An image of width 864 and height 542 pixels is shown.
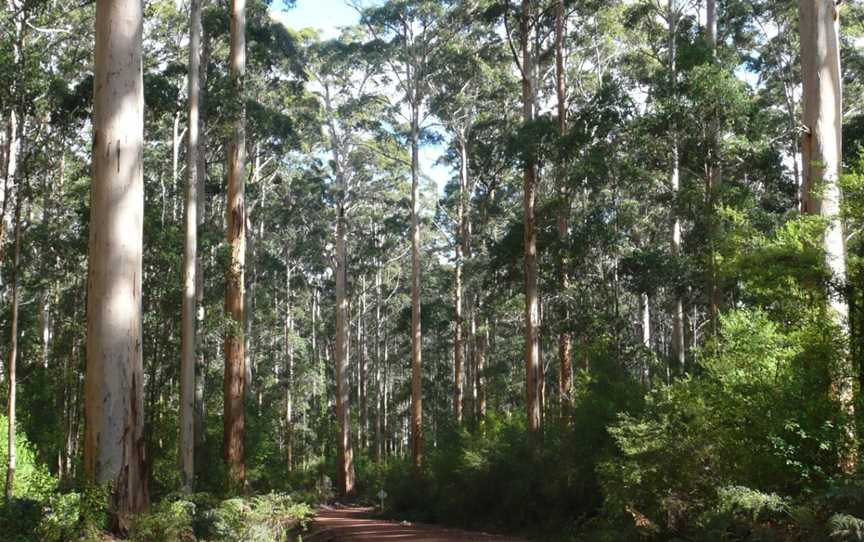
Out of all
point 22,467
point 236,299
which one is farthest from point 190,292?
point 22,467

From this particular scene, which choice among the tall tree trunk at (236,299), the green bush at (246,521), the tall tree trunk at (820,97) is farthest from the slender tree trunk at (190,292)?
the tall tree trunk at (820,97)

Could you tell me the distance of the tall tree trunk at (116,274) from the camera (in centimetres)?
680

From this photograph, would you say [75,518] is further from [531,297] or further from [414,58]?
[414,58]

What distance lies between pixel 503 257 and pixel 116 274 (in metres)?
15.1

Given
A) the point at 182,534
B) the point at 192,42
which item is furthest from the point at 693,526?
the point at 192,42

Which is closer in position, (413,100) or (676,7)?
(676,7)

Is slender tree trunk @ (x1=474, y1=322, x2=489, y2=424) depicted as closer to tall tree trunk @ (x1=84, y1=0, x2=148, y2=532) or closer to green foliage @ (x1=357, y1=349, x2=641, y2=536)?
green foliage @ (x1=357, y1=349, x2=641, y2=536)

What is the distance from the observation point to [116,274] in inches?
273

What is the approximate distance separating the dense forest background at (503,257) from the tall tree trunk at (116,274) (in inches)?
8.4

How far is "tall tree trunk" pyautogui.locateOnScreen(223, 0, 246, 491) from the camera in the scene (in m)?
16.0

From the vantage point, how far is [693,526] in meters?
9.32

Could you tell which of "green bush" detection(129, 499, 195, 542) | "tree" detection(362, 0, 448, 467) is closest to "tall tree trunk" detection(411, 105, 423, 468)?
"tree" detection(362, 0, 448, 467)

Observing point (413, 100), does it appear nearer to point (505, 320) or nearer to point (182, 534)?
point (505, 320)

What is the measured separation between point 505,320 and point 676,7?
2019cm
